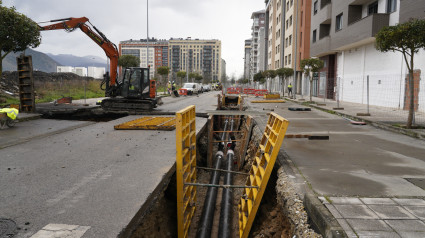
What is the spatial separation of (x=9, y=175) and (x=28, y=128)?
6152 mm

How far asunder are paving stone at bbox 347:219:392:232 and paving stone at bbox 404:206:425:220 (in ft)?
1.74

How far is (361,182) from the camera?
4797 millimetres

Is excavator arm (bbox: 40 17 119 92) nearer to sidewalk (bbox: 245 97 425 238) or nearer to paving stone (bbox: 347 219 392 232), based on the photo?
sidewalk (bbox: 245 97 425 238)

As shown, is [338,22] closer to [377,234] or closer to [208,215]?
[208,215]

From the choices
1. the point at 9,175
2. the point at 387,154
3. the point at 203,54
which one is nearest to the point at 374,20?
the point at 387,154

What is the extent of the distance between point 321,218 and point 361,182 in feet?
5.62

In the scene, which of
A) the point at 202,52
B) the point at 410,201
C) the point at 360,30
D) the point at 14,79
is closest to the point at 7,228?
the point at 410,201

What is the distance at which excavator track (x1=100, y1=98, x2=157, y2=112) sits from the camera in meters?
17.1

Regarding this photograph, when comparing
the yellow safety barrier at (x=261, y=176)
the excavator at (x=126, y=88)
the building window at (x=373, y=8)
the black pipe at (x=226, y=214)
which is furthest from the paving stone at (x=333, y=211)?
the building window at (x=373, y=8)

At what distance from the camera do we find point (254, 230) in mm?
5941

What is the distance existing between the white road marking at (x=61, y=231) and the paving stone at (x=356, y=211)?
278 cm

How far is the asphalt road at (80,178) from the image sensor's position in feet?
12.0

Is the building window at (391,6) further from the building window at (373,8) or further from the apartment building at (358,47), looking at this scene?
the building window at (373,8)

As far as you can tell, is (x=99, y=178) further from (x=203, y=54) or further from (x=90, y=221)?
(x=203, y=54)
